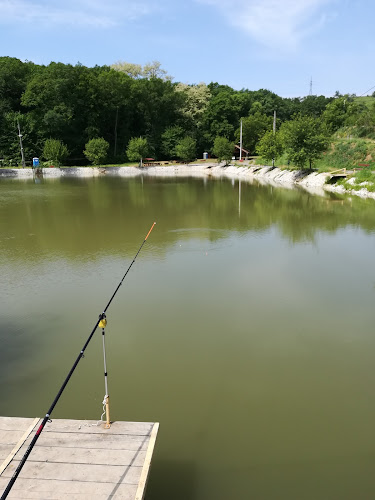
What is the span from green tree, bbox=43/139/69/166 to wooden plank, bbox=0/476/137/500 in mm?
53740

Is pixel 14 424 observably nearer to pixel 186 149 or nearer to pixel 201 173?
pixel 201 173

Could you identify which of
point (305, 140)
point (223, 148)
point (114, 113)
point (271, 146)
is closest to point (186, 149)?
point (223, 148)

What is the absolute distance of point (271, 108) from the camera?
76.8 m

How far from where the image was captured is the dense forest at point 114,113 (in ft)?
182

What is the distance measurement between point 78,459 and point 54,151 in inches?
2111

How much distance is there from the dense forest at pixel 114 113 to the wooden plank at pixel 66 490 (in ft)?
162

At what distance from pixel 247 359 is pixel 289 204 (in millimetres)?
18423

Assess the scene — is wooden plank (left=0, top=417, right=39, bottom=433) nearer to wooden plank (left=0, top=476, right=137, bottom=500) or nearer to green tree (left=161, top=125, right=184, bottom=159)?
wooden plank (left=0, top=476, right=137, bottom=500)

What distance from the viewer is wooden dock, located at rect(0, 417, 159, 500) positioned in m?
3.42

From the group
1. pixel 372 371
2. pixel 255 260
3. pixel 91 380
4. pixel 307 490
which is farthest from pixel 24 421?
pixel 255 260

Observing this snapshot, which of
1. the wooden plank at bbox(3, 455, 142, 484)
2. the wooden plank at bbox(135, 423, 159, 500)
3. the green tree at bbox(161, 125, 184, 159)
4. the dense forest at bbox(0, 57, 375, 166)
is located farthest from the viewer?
the green tree at bbox(161, 125, 184, 159)

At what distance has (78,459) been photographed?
12.3ft

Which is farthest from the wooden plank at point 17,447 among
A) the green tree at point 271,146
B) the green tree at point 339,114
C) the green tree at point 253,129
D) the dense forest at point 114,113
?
the green tree at point 253,129

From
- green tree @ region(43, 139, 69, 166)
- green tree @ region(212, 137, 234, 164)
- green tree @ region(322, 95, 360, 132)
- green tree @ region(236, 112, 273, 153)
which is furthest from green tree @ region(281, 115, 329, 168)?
green tree @ region(43, 139, 69, 166)
